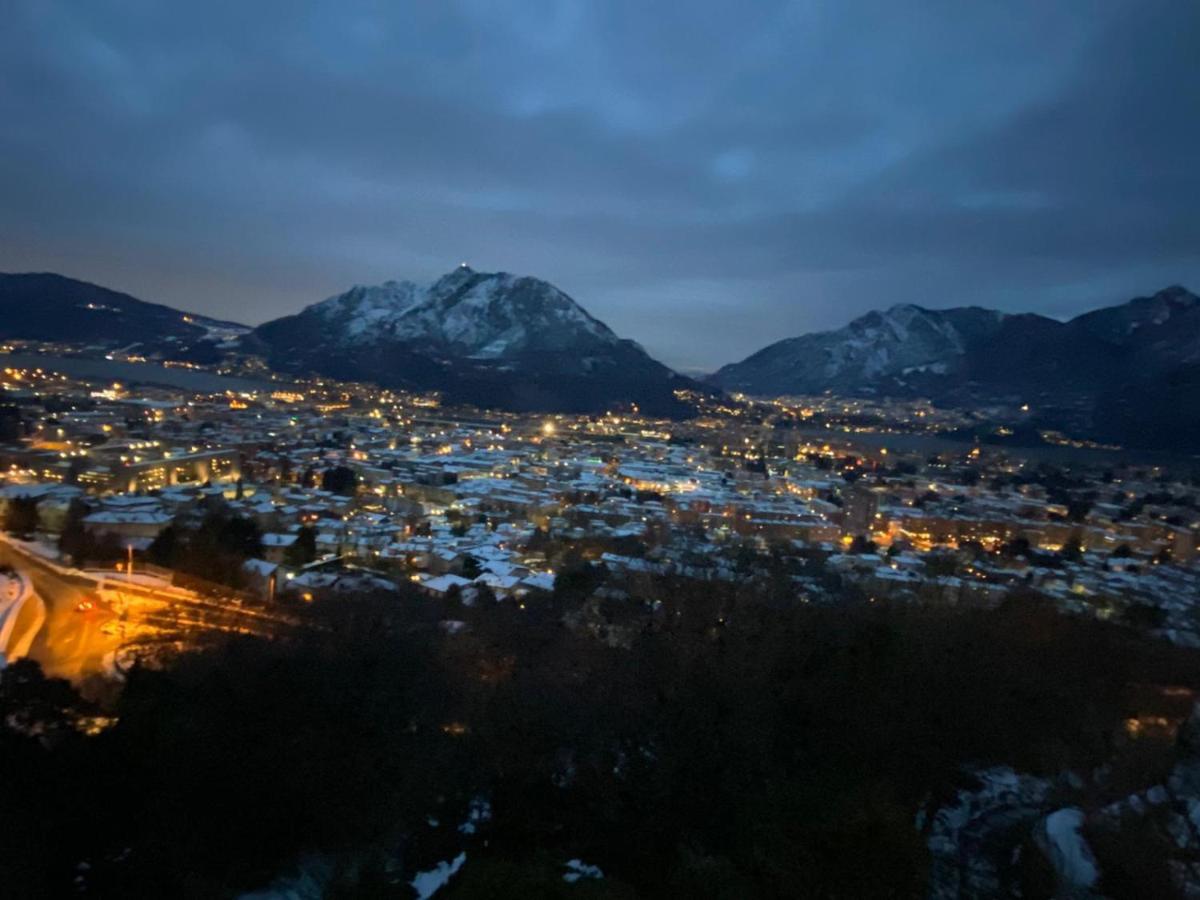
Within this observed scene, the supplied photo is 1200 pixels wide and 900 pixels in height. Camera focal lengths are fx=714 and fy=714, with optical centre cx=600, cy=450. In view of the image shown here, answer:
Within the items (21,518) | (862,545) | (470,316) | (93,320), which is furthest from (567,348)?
(21,518)

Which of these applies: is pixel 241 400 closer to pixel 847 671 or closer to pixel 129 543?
pixel 129 543

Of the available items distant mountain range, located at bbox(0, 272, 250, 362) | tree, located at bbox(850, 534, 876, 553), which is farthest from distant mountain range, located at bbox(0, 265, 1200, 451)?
tree, located at bbox(850, 534, 876, 553)

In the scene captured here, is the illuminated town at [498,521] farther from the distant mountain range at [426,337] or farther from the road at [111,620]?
the distant mountain range at [426,337]

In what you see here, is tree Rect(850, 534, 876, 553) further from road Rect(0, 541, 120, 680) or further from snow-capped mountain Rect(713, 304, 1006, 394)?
snow-capped mountain Rect(713, 304, 1006, 394)

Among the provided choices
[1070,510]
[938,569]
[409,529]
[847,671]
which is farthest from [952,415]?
[847,671]

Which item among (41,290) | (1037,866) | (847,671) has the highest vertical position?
(41,290)

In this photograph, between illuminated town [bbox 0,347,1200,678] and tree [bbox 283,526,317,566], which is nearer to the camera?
illuminated town [bbox 0,347,1200,678]

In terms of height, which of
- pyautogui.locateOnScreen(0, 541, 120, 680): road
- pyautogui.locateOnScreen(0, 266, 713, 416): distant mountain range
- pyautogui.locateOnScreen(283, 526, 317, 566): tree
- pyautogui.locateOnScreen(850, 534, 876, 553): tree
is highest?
pyautogui.locateOnScreen(0, 266, 713, 416): distant mountain range
